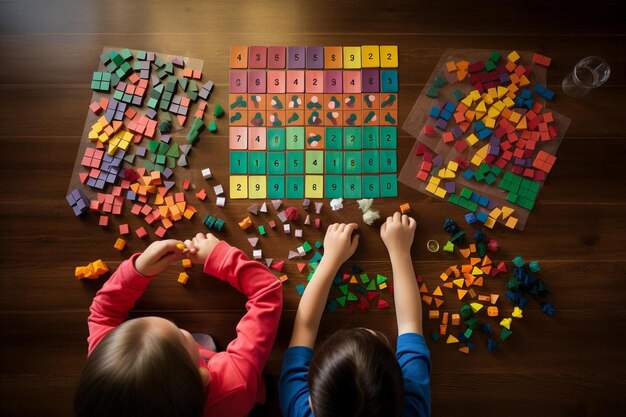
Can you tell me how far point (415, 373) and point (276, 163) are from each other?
0.71 metres

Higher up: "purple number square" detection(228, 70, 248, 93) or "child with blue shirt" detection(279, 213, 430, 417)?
"purple number square" detection(228, 70, 248, 93)

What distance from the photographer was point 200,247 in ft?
3.96

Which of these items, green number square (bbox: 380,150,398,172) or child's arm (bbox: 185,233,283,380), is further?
green number square (bbox: 380,150,398,172)

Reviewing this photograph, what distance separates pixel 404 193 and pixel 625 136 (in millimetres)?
726

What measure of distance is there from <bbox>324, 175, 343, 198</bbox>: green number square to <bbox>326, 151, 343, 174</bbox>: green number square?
22 mm

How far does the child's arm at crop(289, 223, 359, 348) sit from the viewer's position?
1175 millimetres

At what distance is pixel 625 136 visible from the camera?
1.33 m

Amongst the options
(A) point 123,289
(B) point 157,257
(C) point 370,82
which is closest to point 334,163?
(C) point 370,82

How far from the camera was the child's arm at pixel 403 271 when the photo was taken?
46.8 inches

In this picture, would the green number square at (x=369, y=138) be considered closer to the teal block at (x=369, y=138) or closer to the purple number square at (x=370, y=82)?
the teal block at (x=369, y=138)

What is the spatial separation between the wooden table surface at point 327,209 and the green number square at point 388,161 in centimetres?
7

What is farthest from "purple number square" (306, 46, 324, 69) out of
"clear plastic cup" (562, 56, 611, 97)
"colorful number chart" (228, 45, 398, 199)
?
"clear plastic cup" (562, 56, 611, 97)

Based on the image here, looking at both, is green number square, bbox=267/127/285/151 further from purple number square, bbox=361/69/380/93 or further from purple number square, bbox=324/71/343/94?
purple number square, bbox=361/69/380/93

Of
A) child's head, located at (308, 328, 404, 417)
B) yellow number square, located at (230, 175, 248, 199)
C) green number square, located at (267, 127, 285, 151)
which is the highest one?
green number square, located at (267, 127, 285, 151)
